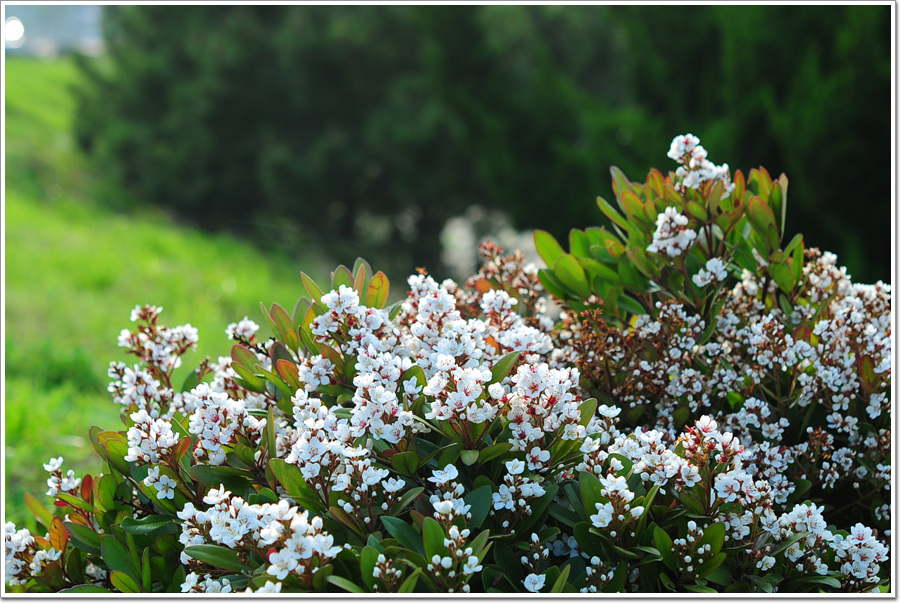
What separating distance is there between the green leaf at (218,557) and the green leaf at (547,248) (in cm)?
97

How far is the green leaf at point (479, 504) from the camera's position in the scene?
1173 millimetres

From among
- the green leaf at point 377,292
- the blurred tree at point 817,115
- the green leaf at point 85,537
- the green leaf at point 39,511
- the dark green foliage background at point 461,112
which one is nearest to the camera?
the green leaf at point 85,537

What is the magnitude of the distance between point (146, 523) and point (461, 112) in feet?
21.7

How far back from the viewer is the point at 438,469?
48.4 inches

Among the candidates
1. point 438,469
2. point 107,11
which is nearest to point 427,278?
point 438,469

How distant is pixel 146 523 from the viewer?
133 cm

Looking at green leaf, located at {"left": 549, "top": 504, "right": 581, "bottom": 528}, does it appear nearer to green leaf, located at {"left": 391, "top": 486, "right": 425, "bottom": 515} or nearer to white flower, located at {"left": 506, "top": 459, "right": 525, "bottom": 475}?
white flower, located at {"left": 506, "top": 459, "right": 525, "bottom": 475}

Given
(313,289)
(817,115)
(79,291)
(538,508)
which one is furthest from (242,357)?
(79,291)

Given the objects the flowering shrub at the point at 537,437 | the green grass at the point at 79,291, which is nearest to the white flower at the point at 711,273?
the flowering shrub at the point at 537,437

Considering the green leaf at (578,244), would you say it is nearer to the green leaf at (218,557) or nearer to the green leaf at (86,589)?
the green leaf at (218,557)

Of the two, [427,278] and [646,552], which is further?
[427,278]

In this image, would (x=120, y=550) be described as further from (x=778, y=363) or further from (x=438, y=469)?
(x=778, y=363)

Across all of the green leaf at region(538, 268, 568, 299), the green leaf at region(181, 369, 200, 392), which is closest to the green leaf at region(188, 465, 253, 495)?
the green leaf at region(181, 369, 200, 392)

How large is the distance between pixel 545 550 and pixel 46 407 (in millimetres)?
3394
